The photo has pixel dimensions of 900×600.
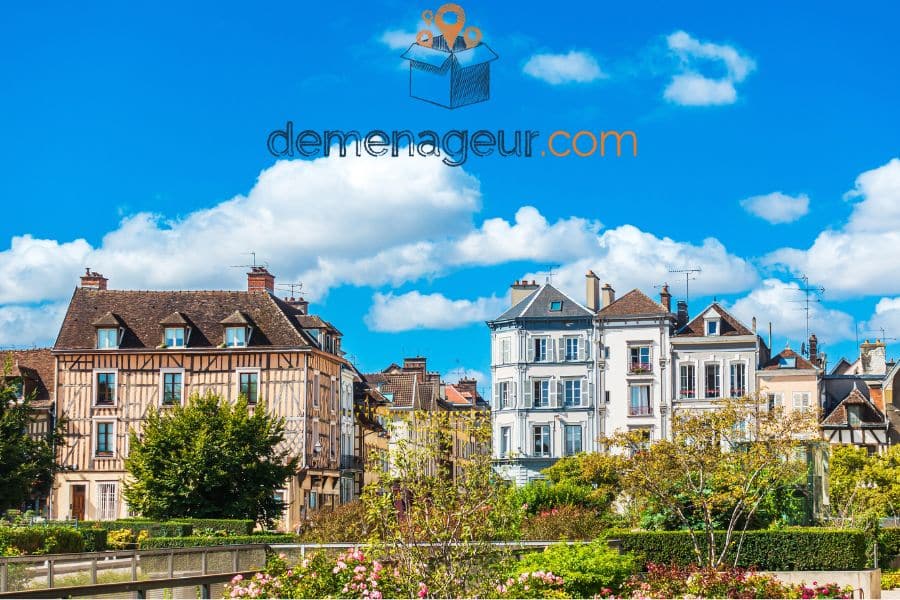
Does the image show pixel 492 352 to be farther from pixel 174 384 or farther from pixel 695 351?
pixel 174 384

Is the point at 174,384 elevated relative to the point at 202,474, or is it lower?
elevated

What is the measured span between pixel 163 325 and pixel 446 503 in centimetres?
3873

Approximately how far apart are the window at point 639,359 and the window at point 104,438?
79.3ft

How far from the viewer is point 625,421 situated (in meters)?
61.4

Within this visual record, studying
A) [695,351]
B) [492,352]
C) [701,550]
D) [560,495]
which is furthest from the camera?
[492,352]

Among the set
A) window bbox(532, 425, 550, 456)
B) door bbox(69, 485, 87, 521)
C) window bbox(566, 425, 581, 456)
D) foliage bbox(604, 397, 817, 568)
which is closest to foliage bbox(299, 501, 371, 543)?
foliage bbox(604, 397, 817, 568)

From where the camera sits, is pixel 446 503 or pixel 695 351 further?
pixel 695 351

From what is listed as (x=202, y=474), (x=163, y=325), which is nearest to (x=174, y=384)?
(x=163, y=325)

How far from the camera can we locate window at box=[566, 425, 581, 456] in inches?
2442

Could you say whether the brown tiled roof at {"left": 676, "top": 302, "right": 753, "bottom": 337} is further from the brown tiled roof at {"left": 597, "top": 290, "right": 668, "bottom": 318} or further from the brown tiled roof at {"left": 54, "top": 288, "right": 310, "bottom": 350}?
the brown tiled roof at {"left": 54, "top": 288, "right": 310, "bottom": 350}

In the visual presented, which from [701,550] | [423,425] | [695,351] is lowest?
[701,550]

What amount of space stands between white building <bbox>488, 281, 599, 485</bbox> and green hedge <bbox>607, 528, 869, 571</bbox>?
3226 centimetres

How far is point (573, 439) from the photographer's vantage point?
6212 centimetres

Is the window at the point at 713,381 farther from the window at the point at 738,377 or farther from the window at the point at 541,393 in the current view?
the window at the point at 541,393
